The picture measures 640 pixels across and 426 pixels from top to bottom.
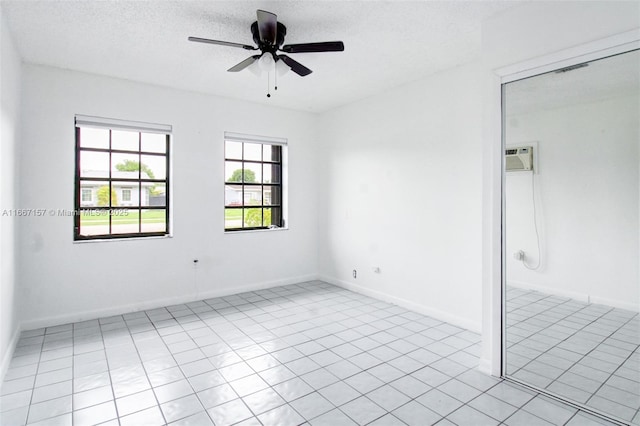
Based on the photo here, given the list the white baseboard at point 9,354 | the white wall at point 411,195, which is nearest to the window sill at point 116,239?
the white baseboard at point 9,354

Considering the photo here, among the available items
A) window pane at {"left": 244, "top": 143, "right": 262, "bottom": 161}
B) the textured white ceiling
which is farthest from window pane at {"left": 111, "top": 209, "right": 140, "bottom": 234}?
window pane at {"left": 244, "top": 143, "right": 262, "bottom": 161}

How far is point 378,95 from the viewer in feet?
15.0

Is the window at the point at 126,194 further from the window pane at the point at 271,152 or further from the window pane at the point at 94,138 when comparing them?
the window pane at the point at 271,152

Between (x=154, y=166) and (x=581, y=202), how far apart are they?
14.2 ft

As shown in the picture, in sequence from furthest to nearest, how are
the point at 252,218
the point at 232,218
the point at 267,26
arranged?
the point at 252,218 → the point at 232,218 → the point at 267,26

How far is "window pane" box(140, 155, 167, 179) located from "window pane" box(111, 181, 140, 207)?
0.58 feet

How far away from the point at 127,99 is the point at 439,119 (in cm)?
349

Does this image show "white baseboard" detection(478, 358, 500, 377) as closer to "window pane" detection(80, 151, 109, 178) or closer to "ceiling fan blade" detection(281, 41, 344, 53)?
"ceiling fan blade" detection(281, 41, 344, 53)

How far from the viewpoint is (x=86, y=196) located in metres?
3.92

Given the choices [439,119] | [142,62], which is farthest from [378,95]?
[142,62]

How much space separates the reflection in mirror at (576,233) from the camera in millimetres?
2199

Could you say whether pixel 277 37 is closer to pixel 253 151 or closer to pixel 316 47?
pixel 316 47

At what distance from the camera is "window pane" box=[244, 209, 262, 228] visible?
510cm

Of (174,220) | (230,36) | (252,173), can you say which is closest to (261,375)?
(174,220)
